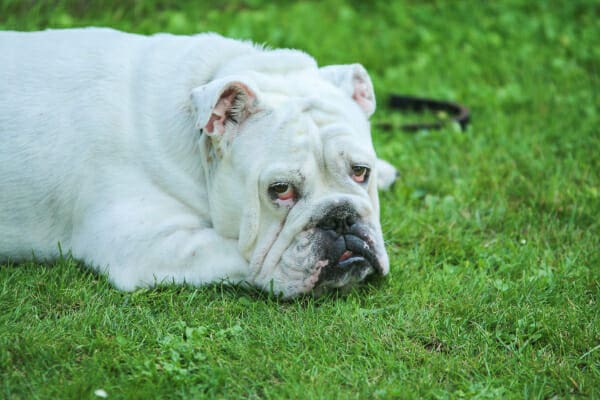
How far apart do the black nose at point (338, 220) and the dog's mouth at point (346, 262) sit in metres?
0.04

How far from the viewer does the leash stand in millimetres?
6703

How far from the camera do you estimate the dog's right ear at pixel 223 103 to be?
3879mm

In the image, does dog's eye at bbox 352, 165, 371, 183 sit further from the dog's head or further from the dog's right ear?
the dog's right ear

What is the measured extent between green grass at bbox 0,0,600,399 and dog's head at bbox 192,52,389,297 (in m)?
0.21

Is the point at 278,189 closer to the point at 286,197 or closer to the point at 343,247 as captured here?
the point at 286,197

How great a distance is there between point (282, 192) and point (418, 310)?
0.92m

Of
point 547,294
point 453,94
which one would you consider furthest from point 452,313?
point 453,94

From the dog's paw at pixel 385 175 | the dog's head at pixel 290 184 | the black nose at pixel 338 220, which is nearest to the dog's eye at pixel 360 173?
the dog's head at pixel 290 184

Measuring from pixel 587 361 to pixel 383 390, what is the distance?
1.02m

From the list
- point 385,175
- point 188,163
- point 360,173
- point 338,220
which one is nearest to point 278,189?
point 338,220

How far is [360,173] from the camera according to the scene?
13.2 feet

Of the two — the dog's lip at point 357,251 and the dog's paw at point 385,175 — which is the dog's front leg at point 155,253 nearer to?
the dog's lip at point 357,251

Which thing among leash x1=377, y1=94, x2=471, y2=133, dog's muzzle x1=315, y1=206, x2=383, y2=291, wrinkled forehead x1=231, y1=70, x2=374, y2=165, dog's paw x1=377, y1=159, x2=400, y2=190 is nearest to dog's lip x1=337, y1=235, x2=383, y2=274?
dog's muzzle x1=315, y1=206, x2=383, y2=291

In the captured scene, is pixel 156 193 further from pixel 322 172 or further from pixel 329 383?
pixel 329 383
